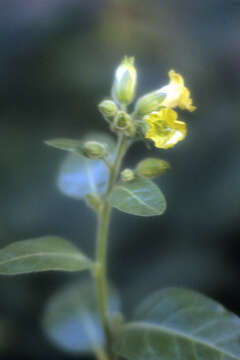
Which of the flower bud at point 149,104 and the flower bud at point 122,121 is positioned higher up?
the flower bud at point 149,104

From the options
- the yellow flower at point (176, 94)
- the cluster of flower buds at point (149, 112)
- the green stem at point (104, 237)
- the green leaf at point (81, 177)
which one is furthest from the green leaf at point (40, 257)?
the yellow flower at point (176, 94)

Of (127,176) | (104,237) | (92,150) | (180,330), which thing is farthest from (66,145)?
(180,330)

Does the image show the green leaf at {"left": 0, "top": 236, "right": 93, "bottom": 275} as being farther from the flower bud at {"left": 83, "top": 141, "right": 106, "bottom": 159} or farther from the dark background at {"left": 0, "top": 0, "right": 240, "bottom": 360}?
the dark background at {"left": 0, "top": 0, "right": 240, "bottom": 360}

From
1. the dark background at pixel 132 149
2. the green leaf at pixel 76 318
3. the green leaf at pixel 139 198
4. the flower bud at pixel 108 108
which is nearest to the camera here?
the green leaf at pixel 139 198

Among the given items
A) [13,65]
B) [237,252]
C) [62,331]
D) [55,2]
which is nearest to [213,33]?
[55,2]

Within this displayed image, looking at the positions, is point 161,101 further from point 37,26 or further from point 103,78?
point 37,26

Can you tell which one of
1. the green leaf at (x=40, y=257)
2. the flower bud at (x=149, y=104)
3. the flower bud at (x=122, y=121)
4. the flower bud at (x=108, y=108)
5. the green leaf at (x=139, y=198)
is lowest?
the green leaf at (x=40, y=257)

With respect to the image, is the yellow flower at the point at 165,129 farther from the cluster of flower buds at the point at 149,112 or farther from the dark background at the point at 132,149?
the dark background at the point at 132,149

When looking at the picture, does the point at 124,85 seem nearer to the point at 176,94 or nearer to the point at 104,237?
the point at 176,94
